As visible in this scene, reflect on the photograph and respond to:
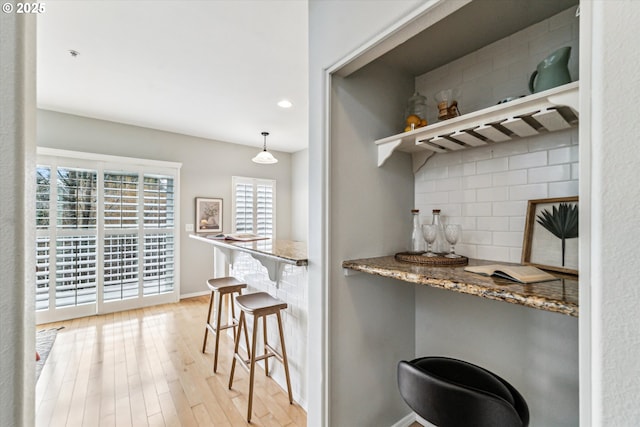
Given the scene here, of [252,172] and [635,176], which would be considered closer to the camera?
[635,176]

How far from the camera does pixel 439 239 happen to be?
4.91 ft

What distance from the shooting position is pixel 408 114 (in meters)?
1.64

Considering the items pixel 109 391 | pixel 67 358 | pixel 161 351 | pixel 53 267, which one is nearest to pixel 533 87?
pixel 109 391

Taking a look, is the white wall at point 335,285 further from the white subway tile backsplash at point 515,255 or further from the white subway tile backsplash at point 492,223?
the white subway tile backsplash at point 515,255

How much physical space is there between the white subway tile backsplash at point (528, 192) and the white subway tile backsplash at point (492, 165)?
12 centimetres

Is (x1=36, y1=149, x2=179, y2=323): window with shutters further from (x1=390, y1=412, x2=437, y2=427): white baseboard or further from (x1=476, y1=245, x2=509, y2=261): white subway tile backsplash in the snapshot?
(x1=476, y1=245, x2=509, y2=261): white subway tile backsplash

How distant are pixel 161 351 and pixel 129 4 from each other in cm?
290

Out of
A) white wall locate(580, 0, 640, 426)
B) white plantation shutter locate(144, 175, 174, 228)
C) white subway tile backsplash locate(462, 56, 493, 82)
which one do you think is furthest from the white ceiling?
white wall locate(580, 0, 640, 426)

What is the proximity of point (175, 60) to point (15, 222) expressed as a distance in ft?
8.11

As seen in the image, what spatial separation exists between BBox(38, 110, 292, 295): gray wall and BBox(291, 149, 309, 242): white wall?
23 centimetres

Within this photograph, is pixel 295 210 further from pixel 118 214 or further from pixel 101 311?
pixel 101 311

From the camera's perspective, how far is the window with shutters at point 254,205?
199 inches

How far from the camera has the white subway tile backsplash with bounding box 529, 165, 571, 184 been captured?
1180mm

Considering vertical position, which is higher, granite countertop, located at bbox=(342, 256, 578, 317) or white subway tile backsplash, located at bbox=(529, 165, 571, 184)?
white subway tile backsplash, located at bbox=(529, 165, 571, 184)
